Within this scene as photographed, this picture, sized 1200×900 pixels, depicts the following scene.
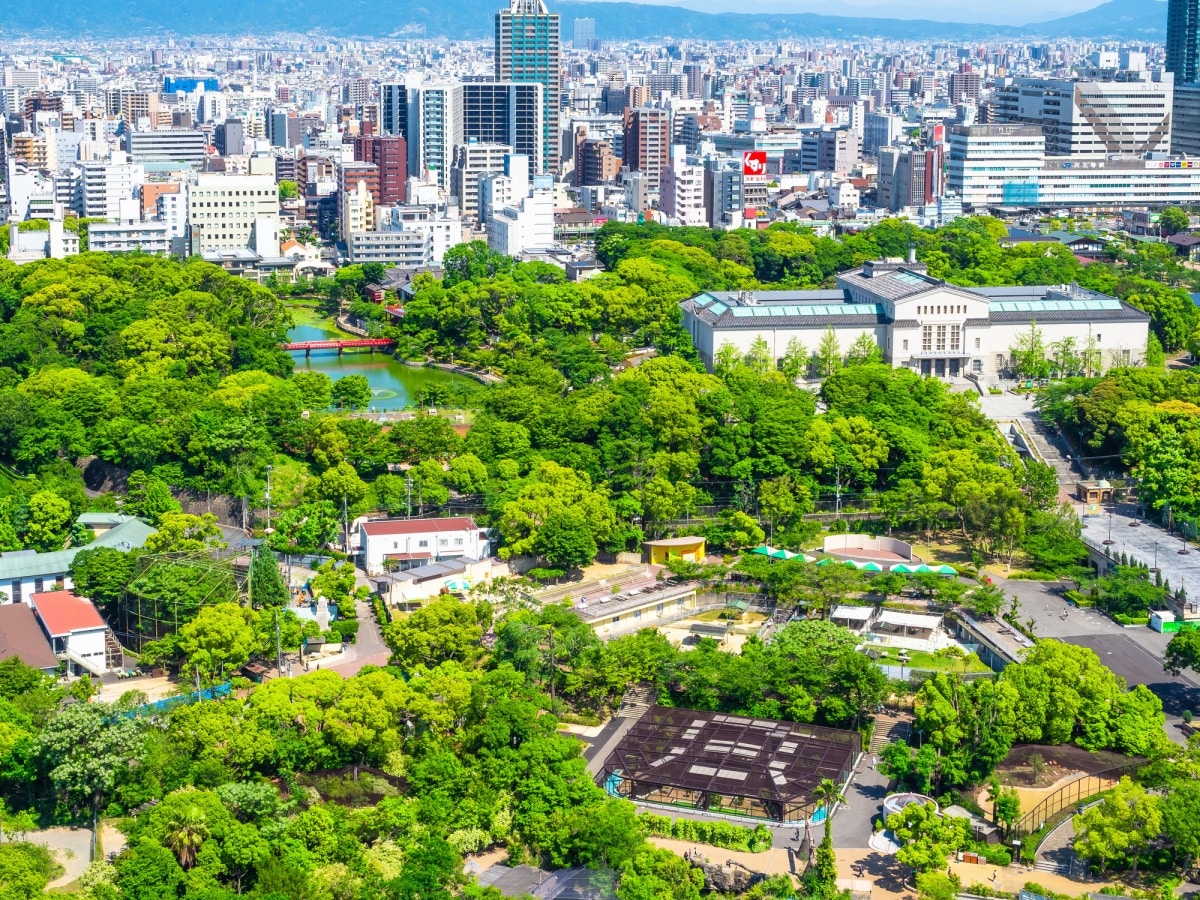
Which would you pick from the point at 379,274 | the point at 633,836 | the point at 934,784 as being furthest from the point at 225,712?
the point at 379,274

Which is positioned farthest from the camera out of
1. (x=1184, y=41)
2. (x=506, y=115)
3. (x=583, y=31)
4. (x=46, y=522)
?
(x=583, y=31)

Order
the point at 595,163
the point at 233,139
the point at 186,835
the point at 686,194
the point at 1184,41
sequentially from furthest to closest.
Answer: the point at 1184,41 < the point at 233,139 < the point at 595,163 < the point at 686,194 < the point at 186,835

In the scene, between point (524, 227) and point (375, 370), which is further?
point (524, 227)

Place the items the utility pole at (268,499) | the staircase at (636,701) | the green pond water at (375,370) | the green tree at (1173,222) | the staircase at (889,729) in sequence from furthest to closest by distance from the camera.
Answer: the green tree at (1173,222) < the green pond water at (375,370) < the utility pole at (268,499) < the staircase at (636,701) < the staircase at (889,729)

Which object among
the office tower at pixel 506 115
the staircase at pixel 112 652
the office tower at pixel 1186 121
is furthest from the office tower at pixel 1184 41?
the staircase at pixel 112 652

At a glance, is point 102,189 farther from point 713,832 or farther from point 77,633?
point 713,832

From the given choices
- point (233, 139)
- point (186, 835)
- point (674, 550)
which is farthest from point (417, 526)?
point (233, 139)

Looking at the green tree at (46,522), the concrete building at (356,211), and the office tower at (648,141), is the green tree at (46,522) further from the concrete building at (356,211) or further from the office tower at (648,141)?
the office tower at (648,141)
